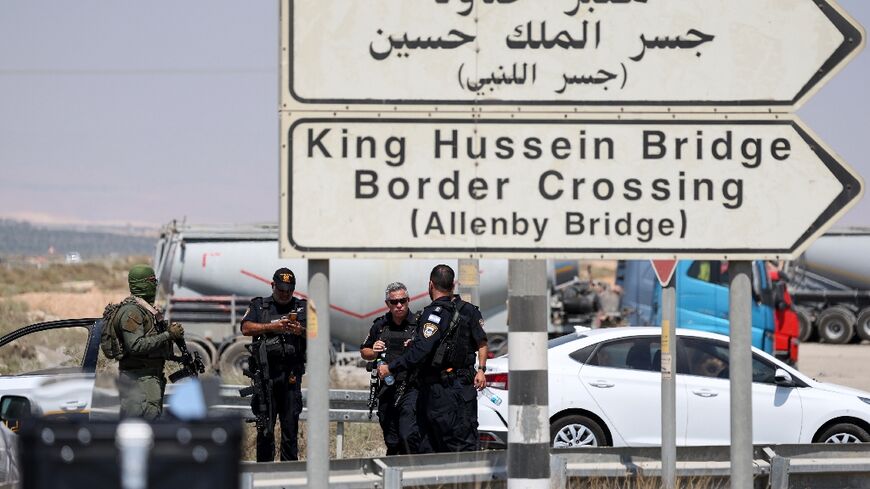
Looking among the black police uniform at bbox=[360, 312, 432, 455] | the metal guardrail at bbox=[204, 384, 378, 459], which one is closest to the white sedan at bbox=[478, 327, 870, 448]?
the metal guardrail at bbox=[204, 384, 378, 459]

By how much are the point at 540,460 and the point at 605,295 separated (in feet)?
81.2

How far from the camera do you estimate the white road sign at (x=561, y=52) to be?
589cm

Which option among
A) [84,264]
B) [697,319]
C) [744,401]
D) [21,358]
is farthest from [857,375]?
[84,264]

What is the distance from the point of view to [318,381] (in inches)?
231

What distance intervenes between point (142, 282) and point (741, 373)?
16.5ft

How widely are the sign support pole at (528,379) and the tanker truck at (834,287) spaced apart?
1217 inches

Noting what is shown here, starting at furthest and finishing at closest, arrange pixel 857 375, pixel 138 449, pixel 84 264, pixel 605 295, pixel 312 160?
pixel 84 264
pixel 605 295
pixel 857 375
pixel 312 160
pixel 138 449

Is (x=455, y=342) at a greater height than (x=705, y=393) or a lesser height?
greater

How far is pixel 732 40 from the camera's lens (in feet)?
19.9

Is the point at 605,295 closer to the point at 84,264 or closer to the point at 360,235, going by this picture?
the point at 360,235

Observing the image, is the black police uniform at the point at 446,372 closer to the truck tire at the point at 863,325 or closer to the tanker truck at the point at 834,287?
the tanker truck at the point at 834,287

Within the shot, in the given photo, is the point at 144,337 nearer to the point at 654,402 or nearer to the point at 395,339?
the point at 395,339

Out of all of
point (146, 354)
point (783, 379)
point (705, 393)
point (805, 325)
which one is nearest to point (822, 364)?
point (805, 325)

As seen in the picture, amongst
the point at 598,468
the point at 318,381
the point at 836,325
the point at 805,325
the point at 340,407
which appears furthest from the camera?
the point at 836,325
